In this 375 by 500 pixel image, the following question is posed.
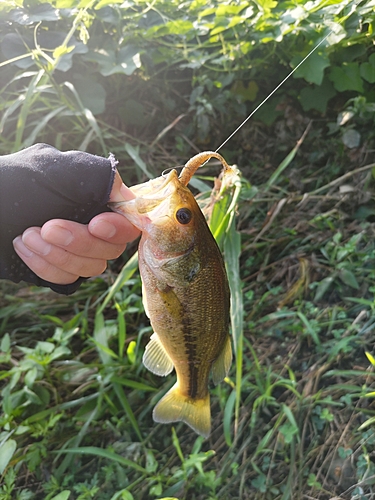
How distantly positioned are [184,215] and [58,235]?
0.34 metres

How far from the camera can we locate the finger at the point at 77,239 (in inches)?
44.8

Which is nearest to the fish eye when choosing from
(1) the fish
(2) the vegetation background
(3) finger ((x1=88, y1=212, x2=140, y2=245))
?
(1) the fish

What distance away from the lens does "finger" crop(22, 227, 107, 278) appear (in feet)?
3.84

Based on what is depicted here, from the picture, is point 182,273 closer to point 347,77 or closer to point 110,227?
point 110,227

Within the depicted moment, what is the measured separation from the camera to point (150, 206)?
112 cm

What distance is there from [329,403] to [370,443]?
8.9 inches

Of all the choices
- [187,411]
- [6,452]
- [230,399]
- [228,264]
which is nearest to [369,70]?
[228,264]

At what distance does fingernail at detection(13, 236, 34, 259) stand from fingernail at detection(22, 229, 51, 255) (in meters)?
0.02

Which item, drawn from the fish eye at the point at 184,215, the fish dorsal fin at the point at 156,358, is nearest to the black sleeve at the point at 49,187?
the fish eye at the point at 184,215

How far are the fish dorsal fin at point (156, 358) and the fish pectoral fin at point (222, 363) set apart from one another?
0.15 metres

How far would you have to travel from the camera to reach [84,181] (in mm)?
1128

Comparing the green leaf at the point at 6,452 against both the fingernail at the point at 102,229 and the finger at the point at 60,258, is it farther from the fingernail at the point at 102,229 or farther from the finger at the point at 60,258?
the fingernail at the point at 102,229

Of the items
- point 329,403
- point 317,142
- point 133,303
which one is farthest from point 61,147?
point 329,403

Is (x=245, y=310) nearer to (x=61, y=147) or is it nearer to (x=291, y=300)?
(x=291, y=300)
